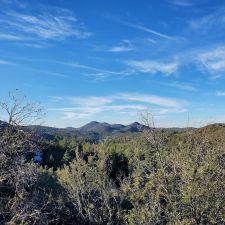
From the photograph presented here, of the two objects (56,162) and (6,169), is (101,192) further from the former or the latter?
(56,162)

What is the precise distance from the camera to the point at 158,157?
19.9 m

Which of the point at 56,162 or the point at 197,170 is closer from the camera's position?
the point at 197,170

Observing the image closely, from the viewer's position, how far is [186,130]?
20859 mm

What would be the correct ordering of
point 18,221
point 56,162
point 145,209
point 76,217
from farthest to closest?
point 56,162 < point 76,217 < point 145,209 < point 18,221

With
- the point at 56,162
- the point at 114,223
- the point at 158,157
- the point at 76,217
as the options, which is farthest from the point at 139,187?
the point at 56,162

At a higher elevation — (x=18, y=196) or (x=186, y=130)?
(x=186, y=130)

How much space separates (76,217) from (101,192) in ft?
9.67

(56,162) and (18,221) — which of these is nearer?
(18,221)

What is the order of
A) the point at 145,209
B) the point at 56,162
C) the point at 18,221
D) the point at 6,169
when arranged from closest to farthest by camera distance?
the point at 18,221 < the point at 6,169 < the point at 145,209 < the point at 56,162

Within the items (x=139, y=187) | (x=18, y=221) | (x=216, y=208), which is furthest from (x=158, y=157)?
(x=18, y=221)

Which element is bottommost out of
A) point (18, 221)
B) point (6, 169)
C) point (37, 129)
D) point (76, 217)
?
point (76, 217)

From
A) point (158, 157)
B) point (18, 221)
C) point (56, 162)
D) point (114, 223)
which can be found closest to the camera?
point (18, 221)

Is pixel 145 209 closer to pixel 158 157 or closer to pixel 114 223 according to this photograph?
pixel 158 157

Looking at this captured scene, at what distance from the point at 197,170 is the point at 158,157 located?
79.1 inches
